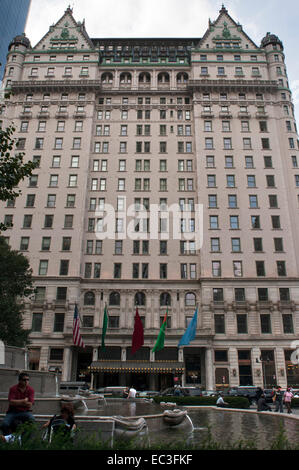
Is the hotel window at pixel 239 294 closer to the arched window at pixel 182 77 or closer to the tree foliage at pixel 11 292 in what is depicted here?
the tree foliage at pixel 11 292

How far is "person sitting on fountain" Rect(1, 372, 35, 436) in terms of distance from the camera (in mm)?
8086

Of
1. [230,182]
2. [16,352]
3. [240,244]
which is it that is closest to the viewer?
[16,352]

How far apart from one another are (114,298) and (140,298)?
→ 155 inches

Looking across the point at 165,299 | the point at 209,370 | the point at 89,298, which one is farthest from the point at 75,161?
the point at 209,370

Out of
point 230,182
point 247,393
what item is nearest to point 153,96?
point 230,182

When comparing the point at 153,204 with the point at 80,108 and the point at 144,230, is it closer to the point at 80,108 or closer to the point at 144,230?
the point at 144,230

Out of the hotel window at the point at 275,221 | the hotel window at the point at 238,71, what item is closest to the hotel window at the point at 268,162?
the hotel window at the point at 275,221

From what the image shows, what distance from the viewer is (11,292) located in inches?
1469

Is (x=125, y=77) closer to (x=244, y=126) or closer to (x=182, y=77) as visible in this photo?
(x=182, y=77)

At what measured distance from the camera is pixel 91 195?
193 ft

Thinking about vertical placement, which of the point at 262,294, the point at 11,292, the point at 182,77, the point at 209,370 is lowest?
the point at 209,370

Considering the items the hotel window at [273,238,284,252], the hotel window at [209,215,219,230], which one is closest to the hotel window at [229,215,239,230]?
the hotel window at [209,215,219,230]

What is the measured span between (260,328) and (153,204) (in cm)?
2528

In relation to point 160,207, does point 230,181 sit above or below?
above
